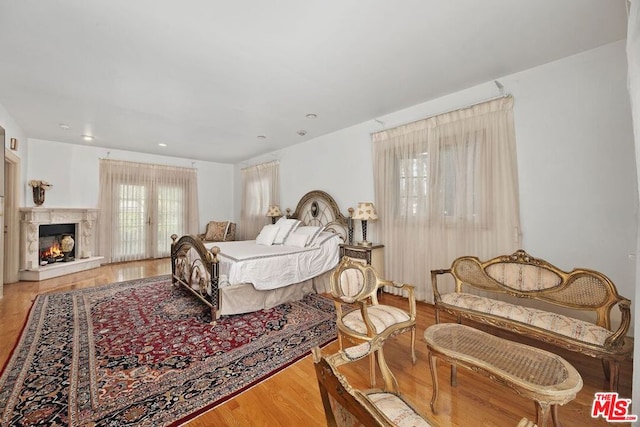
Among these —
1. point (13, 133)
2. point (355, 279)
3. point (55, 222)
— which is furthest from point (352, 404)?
point (55, 222)

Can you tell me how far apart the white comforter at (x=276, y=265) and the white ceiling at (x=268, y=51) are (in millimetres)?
1997

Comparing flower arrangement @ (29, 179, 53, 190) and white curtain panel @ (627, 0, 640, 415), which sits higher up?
flower arrangement @ (29, 179, 53, 190)

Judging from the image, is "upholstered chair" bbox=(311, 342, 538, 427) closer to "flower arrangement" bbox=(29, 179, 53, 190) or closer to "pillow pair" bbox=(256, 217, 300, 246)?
"pillow pair" bbox=(256, 217, 300, 246)

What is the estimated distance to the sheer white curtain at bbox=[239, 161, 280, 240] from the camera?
5.93 metres

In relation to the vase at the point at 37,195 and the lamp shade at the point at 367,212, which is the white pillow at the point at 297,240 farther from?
the vase at the point at 37,195

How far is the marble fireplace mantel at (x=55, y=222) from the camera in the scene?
14.3ft

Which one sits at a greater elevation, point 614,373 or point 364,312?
point 364,312

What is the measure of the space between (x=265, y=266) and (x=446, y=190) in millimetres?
2442

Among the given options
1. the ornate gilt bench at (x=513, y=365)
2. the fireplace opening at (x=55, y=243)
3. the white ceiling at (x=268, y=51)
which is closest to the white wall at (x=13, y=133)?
the white ceiling at (x=268, y=51)

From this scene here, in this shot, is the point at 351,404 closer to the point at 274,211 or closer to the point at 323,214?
the point at 323,214

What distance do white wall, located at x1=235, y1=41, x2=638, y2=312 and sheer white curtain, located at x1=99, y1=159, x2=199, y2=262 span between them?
6.66 m

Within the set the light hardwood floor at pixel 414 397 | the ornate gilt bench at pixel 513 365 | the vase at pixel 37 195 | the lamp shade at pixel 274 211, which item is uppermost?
→ the vase at pixel 37 195

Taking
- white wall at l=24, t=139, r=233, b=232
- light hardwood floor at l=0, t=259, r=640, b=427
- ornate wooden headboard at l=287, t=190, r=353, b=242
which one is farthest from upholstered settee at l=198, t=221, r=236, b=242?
light hardwood floor at l=0, t=259, r=640, b=427

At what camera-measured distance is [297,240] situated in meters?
4.06
